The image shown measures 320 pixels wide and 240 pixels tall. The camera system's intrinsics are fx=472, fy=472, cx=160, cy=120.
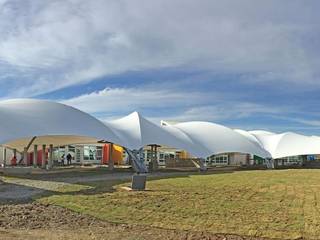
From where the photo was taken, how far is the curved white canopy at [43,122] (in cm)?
2873

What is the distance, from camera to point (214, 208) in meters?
13.8

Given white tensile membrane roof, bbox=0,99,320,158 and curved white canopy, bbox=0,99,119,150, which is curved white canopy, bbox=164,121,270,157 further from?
curved white canopy, bbox=0,99,119,150

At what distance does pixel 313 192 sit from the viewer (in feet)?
56.4

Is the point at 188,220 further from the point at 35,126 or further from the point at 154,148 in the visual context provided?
the point at 154,148

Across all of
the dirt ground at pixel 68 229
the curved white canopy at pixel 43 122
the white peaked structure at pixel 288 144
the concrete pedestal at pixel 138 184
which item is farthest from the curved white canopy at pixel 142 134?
the dirt ground at pixel 68 229

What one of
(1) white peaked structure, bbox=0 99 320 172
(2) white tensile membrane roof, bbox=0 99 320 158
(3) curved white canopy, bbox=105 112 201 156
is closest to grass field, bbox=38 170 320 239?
(2) white tensile membrane roof, bbox=0 99 320 158

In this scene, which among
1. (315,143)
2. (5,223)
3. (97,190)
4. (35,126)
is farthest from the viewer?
(315,143)

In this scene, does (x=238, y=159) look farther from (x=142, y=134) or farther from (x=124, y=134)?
(x=124, y=134)

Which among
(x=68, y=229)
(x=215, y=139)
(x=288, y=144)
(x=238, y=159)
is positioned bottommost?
(x=68, y=229)

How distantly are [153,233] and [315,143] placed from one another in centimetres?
4446

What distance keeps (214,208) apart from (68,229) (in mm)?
4428

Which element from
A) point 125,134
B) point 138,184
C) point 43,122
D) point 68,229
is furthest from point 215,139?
point 68,229

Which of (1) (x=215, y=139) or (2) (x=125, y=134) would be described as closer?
(2) (x=125, y=134)

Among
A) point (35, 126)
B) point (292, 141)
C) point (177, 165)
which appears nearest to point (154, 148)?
point (177, 165)
